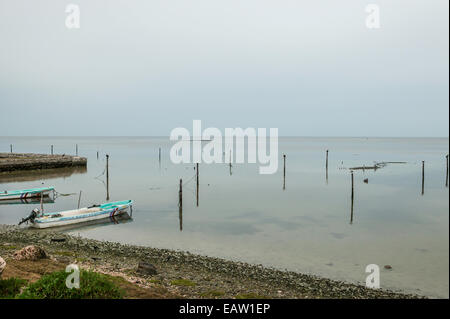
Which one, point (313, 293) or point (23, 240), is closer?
point (313, 293)

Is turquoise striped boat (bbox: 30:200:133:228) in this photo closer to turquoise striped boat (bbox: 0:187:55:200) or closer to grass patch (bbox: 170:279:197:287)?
turquoise striped boat (bbox: 0:187:55:200)

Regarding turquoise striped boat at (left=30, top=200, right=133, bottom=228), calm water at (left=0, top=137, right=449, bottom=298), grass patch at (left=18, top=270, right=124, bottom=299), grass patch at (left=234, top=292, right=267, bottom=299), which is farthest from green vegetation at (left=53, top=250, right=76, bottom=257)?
grass patch at (left=234, top=292, right=267, bottom=299)

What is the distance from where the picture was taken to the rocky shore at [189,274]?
44.7ft

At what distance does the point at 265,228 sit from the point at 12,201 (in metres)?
28.7

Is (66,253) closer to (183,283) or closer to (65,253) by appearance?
(65,253)

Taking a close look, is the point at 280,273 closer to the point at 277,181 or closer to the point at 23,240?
the point at 23,240

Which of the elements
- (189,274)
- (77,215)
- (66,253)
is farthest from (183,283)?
(77,215)

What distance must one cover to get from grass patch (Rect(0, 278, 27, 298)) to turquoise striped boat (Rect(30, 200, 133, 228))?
1650 centimetres

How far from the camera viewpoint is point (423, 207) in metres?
35.1

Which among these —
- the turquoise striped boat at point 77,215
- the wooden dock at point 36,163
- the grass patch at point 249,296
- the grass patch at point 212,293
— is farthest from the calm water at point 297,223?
the grass patch at point 212,293

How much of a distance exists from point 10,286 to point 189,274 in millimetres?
7573

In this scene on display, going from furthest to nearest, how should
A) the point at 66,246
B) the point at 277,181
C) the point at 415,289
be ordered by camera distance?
the point at 277,181 < the point at 66,246 < the point at 415,289

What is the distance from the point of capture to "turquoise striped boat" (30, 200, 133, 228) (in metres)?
25.8
